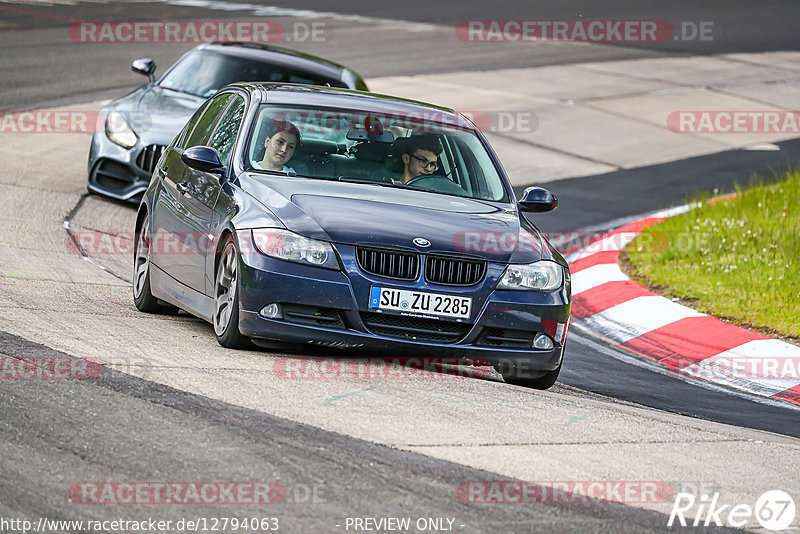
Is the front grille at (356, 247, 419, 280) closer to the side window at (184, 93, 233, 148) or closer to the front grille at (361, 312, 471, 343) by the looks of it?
the front grille at (361, 312, 471, 343)

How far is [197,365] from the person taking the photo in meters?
6.64

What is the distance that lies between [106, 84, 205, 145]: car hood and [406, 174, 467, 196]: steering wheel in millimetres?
4926

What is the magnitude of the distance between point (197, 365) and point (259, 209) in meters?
1.06

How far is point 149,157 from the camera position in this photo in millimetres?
12547

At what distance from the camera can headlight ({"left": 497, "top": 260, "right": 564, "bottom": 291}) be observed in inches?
285

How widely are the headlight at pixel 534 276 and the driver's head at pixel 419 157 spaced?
1.16 m

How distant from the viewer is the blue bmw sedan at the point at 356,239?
23.0ft

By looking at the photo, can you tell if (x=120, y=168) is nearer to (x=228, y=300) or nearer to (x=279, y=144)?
(x=279, y=144)

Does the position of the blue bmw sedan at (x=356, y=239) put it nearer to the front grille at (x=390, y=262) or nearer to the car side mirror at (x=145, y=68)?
the front grille at (x=390, y=262)

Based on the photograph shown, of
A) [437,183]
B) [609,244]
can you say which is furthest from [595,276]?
[437,183]

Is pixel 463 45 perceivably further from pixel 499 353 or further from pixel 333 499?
pixel 333 499

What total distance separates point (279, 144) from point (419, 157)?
0.87m

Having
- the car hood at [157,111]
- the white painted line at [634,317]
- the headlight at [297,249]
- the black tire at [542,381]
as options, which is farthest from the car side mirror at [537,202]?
the car hood at [157,111]

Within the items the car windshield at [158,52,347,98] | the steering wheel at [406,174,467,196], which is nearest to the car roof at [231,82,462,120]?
the steering wheel at [406,174,467,196]
